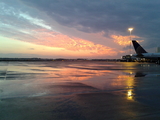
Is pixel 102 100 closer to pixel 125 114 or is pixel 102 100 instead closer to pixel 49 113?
pixel 125 114

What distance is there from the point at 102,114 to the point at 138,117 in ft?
4.14

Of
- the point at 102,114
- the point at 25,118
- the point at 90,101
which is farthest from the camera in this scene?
the point at 90,101

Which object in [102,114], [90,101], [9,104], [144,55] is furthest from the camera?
[144,55]

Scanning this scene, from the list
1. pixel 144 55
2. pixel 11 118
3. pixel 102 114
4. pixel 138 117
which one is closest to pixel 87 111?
pixel 102 114

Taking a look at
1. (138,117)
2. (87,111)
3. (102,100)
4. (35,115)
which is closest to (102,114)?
(87,111)

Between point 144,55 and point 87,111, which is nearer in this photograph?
point 87,111

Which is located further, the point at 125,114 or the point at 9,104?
the point at 9,104

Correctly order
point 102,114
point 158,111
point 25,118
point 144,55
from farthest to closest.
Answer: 1. point 144,55
2. point 158,111
3. point 102,114
4. point 25,118

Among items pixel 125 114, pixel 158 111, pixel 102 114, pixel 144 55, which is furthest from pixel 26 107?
pixel 144 55

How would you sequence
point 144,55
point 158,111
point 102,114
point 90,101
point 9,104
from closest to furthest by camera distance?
point 102,114, point 158,111, point 9,104, point 90,101, point 144,55

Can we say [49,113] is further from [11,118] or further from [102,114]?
[102,114]

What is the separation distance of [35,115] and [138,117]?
145 inches

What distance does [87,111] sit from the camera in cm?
598

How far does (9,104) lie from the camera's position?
6781mm
